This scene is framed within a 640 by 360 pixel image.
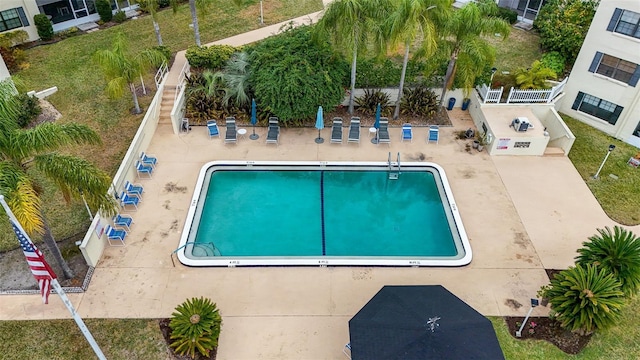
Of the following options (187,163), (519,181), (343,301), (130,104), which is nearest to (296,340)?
(343,301)

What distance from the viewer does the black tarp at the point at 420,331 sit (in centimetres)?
1187

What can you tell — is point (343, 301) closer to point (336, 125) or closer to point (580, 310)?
point (580, 310)

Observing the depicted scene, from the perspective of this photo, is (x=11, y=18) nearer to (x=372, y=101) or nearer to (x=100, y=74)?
(x=100, y=74)

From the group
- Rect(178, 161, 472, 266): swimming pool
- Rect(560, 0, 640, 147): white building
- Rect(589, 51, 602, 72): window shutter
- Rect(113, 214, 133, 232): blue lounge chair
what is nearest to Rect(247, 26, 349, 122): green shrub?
Rect(178, 161, 472, 266): swimming pool

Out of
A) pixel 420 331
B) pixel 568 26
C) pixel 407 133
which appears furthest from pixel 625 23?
pixel 420 331

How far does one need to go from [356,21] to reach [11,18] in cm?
2207

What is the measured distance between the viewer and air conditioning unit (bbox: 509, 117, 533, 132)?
2167 centimetres

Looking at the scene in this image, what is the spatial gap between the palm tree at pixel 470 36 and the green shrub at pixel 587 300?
36.0ft

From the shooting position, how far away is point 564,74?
26.6 meters

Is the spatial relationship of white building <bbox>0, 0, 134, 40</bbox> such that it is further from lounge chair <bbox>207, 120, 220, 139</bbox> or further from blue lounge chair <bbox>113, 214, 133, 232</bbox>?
blue lounge chair <bbox>113, 214, 133, 232</bbox>

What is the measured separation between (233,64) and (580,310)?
62.7ft

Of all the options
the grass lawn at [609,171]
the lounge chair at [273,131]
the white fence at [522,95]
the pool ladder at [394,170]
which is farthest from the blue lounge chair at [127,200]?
the grass lawn at [609,171]

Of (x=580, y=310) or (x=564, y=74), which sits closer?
(x=580, y=310)

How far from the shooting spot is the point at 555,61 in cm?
2669
